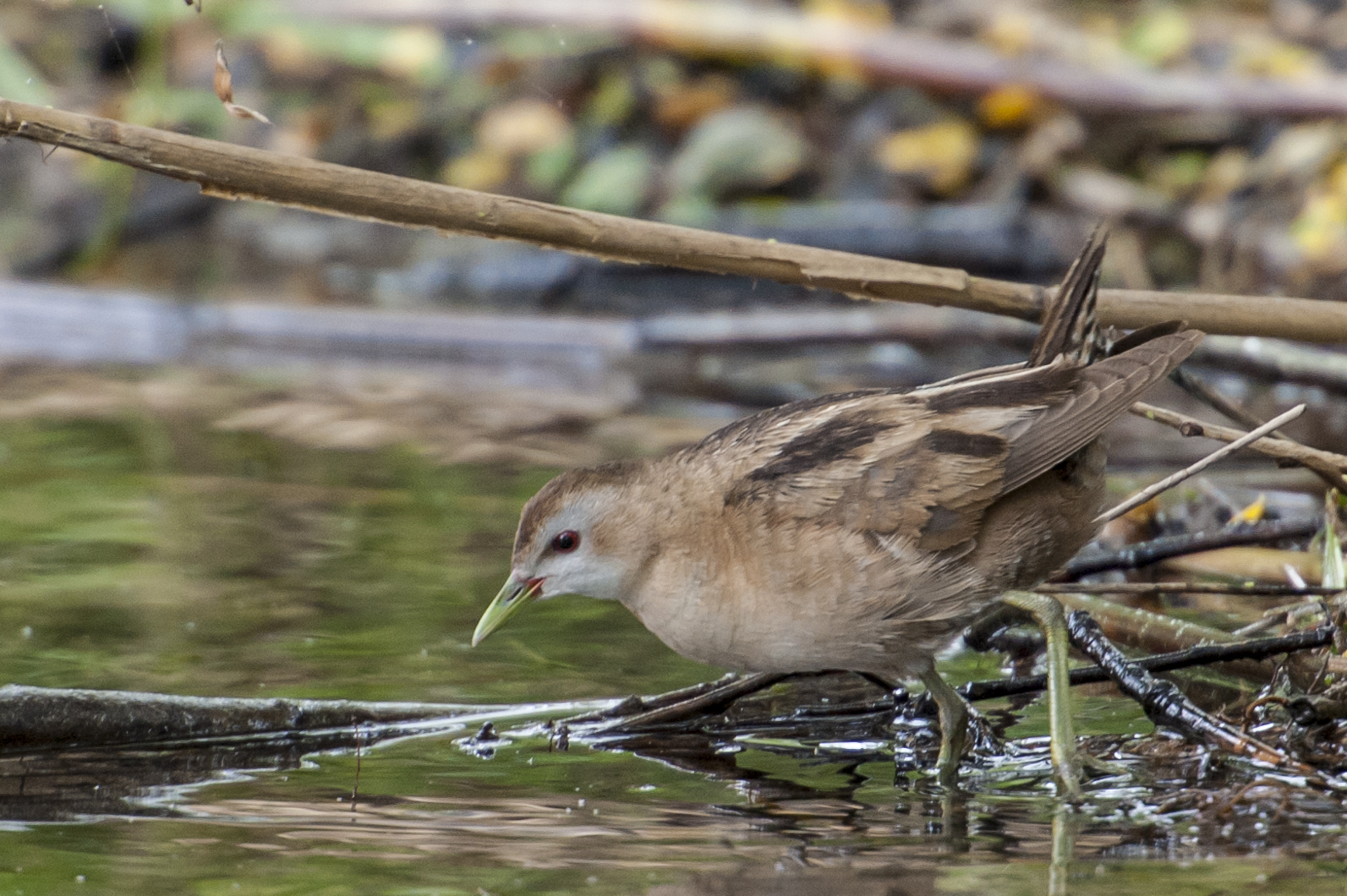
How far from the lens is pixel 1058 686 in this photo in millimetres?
3412

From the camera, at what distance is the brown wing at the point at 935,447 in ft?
11.3

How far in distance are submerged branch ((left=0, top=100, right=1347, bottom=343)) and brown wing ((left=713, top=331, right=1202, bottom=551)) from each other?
0.74 ft

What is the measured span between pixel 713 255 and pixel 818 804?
1090 millimetres

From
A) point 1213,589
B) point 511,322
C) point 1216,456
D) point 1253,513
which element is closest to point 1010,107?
point 511,322

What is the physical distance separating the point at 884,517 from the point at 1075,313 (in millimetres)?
661

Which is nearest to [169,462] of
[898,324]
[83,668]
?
A: [83,668]

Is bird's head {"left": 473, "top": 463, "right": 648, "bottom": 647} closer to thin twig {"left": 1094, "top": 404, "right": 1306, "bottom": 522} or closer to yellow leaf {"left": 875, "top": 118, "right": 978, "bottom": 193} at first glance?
thin twig {"left": 1094, "top": 404, "right": 1306, "bottom": 522}

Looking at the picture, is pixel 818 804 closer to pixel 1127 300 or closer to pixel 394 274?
pixel 1127 300

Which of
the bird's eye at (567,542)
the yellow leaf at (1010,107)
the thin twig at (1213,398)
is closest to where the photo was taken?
the bird's eye at (567,542)

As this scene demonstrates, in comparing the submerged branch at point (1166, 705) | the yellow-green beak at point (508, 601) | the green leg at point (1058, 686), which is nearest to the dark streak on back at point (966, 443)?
the green leg at point (1058, 686)

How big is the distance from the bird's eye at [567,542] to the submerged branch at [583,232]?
2.02ft

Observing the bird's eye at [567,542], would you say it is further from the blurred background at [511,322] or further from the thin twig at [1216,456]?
the thin twig at [1216,456]

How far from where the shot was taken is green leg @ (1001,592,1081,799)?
3.24m

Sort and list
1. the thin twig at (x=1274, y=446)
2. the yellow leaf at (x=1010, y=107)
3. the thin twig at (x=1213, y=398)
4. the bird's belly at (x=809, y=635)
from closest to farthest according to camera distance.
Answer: the bird's belly at (x=809, y=635) → the thin twig at (x=1274, y=446) → the thin twig at (x=1213, y=398) → the yellow leaf at (x=1010, y=107)
